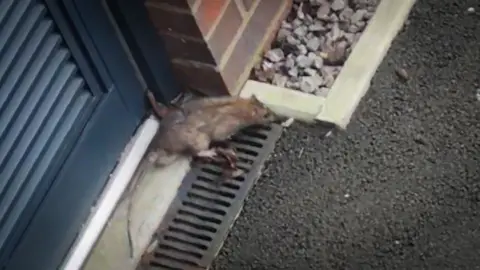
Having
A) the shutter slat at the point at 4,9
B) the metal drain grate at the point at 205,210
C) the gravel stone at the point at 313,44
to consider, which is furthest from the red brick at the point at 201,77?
the shutter slat at the point at 4,9

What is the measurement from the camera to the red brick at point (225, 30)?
5.92 ft

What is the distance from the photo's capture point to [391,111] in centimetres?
182

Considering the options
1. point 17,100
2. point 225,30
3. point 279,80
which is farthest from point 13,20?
point 279,80

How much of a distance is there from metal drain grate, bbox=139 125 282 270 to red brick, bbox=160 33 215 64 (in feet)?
0.58

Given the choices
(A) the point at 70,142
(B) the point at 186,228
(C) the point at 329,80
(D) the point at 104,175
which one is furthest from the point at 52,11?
(C) the point at 329,80

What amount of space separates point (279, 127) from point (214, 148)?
0.45 ft

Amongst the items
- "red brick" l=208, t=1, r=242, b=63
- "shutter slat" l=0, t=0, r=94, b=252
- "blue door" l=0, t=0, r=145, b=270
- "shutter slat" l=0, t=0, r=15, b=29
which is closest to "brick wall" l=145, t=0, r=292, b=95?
"red brick" l=208, t=1, r=242, b=63

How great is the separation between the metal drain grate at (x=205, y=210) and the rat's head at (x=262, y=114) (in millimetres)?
15

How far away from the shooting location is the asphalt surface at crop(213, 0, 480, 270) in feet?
5.37

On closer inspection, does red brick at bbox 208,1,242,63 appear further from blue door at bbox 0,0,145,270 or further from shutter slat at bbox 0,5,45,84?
shutter slat at bbox 0,5,45,84

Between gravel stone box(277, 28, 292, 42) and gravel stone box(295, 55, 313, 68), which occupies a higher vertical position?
gravel stone box(277, 28, 292, 42)

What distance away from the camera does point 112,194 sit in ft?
5.96

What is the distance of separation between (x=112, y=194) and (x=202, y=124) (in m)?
0.22

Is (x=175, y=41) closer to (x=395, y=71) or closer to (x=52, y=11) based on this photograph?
(x=52, y=11)
